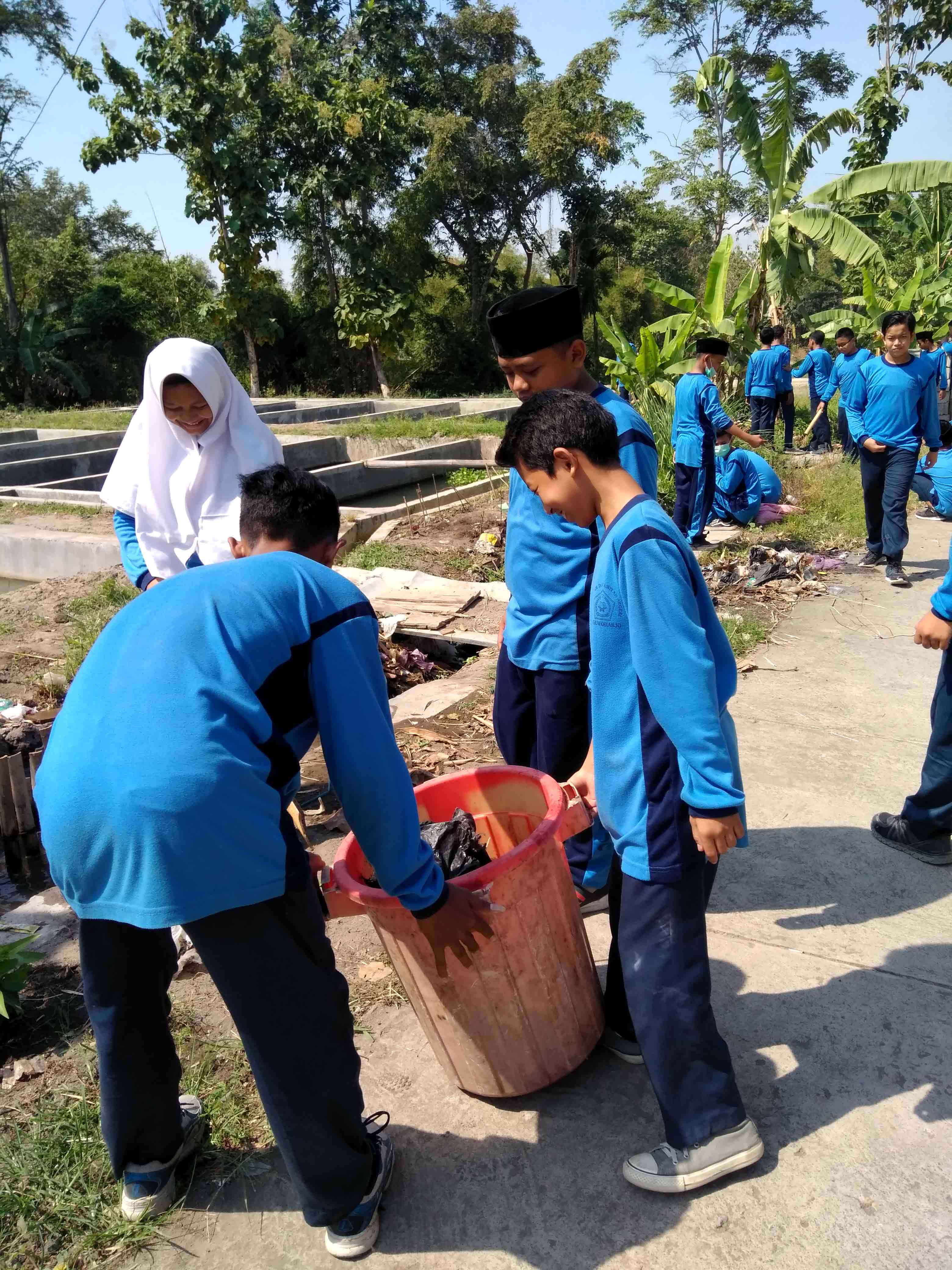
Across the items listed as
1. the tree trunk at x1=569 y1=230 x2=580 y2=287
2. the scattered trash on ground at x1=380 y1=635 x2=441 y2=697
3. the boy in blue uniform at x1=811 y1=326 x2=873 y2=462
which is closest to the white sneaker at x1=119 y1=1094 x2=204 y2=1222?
the scattered trash on ground at x1=380 y1=635 x2=441 y2=697

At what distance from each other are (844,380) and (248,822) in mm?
11623

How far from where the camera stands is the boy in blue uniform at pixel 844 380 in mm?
11562

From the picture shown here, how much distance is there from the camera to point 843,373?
40.7 feet

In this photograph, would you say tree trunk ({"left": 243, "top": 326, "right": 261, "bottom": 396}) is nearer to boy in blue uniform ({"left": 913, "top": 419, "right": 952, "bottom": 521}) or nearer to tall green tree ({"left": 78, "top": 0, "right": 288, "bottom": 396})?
tall green tree ({"left": 78, "top": 0, "right": 288, "bottom": 396})

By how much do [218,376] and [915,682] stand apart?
160 inches

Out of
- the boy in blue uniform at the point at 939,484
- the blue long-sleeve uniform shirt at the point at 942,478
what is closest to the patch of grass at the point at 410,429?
the boy in blue uniform at the point at 939,484

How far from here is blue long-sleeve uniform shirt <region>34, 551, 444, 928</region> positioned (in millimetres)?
1640

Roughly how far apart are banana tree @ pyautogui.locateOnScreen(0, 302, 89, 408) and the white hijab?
27409 mm

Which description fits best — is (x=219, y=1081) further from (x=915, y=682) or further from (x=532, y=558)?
(x=915, y=682)

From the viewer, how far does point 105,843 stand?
1.67 metres

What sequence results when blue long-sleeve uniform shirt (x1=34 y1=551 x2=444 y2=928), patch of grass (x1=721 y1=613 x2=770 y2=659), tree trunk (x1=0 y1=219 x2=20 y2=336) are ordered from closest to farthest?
1. blue long-sleeve uniform shirt (x1=34 y1=551 x2=444 y2=928)
2. patch of grass (x1=721 y1=613 x2=770 y2=659)
3. tree trunk (x1=0 y1=219 x2=20 y2=336)

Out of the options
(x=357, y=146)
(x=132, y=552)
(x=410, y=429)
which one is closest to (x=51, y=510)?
(x=410, y=429)

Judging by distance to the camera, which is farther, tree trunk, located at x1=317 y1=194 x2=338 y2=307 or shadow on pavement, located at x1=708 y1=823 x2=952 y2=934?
tree trunk, located at x1=317 y1=194 x2=338 y2=307

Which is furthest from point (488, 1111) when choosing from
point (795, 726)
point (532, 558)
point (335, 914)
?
point (795, 726)
